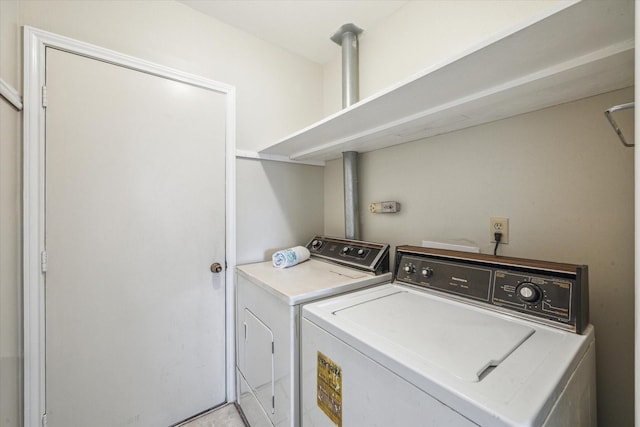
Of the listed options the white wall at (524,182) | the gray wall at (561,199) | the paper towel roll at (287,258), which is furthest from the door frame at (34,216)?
the gray wall at (561,199)

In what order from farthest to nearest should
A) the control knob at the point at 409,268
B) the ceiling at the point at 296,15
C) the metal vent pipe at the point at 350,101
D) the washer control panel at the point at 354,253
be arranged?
the metal vent pipe at the point at 350,101 → the ceiling at the point at 296,15 → the washer control panel at the point at 354,253 → the control knob at the point at 409,268

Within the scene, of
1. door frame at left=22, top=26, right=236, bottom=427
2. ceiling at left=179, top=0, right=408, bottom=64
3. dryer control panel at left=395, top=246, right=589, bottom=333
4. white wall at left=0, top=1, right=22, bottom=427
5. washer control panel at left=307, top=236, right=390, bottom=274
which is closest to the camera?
dryer control panel at left=395, top=246, right=589, bottom=333

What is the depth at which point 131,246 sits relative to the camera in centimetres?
147

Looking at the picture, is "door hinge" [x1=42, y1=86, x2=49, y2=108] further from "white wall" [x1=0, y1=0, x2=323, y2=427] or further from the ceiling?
the ceiling

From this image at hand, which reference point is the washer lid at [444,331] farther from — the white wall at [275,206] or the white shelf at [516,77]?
the white wall at [275,206]

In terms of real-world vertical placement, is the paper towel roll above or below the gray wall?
below

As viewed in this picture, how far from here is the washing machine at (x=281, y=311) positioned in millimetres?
1131

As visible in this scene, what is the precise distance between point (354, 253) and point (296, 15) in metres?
1.71

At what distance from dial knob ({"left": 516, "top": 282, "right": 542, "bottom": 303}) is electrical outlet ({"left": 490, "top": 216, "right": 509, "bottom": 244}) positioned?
1.11ft

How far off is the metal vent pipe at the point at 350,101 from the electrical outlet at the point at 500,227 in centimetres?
87

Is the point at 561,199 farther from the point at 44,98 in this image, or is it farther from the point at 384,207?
the point at 44,98

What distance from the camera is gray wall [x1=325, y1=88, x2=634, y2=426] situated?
3.12 feet

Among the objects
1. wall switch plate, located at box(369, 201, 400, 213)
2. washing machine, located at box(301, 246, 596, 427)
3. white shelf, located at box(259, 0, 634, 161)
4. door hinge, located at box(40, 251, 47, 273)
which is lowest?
washing machine, located at box(301, 246, 596, 427)

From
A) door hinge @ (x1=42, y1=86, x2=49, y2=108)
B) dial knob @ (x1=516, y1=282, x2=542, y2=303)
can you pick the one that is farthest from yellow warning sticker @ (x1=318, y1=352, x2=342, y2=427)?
door hinge @ (x1=42, y1=86, x2=49, y2=108)
